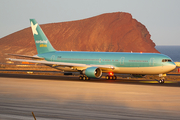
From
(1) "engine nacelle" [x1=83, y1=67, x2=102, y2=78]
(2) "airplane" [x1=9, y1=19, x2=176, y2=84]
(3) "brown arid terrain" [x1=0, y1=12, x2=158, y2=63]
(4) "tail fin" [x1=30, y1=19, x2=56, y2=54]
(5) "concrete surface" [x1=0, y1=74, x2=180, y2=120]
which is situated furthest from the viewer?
(3) "brown arid terrain" [x1=0, y1=12, x2=158, y2=63]

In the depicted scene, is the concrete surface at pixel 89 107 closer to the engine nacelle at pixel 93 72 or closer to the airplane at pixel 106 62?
Result: the airplane at pixel 106 62

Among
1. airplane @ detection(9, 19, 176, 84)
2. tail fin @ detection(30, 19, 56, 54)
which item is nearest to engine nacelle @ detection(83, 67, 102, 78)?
airplane @ detection(9, 19, 176, 84)

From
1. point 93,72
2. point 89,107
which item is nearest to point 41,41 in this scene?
point 93,72

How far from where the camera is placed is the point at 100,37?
171250mm

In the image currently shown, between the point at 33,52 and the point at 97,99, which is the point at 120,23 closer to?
the point at 33,52

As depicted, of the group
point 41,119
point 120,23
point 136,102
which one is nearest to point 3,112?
point 41,119

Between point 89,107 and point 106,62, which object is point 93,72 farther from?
point 89,107

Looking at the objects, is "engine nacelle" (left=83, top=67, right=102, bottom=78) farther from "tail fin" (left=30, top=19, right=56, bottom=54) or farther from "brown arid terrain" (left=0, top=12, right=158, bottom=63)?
"brown arid terrain" (left=0, top=12, right=158, bottom=63)

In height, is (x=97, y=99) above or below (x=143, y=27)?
below

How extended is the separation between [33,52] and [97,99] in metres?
148

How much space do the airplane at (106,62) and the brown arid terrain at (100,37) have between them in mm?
113333

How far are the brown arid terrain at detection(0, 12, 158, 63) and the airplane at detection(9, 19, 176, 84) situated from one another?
372 ft

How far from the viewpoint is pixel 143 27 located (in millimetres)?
184750

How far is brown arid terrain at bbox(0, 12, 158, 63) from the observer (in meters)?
166
